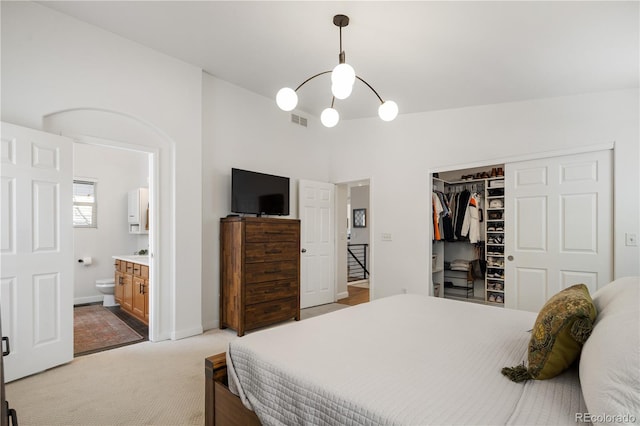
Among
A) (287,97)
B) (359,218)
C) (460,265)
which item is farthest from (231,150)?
(359,218)

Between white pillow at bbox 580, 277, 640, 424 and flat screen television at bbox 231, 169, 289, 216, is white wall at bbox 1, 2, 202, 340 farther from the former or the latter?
white pillow at bbox 580, 277, 640, 424

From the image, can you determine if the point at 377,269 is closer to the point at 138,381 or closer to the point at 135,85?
the point at 138,381

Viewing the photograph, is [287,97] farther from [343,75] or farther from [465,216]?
[465,216]

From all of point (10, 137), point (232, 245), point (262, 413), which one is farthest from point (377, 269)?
point (10, 137)

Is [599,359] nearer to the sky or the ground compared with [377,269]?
nearer to the sky

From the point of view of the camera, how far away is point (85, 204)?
5.51 metres

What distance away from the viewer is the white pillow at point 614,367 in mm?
873

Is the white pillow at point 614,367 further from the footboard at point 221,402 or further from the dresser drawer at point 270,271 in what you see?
the dresser drawer at point 270,271

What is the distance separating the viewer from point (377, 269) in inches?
197

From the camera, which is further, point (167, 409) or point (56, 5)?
point (56, 5)

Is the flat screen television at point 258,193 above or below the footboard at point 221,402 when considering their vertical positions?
above

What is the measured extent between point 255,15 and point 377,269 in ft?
11.8

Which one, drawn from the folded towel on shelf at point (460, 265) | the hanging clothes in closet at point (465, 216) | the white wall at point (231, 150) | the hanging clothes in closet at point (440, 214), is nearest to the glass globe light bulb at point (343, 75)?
the white wall at point (231, 150)

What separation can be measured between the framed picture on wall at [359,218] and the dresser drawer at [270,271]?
18.0ft
